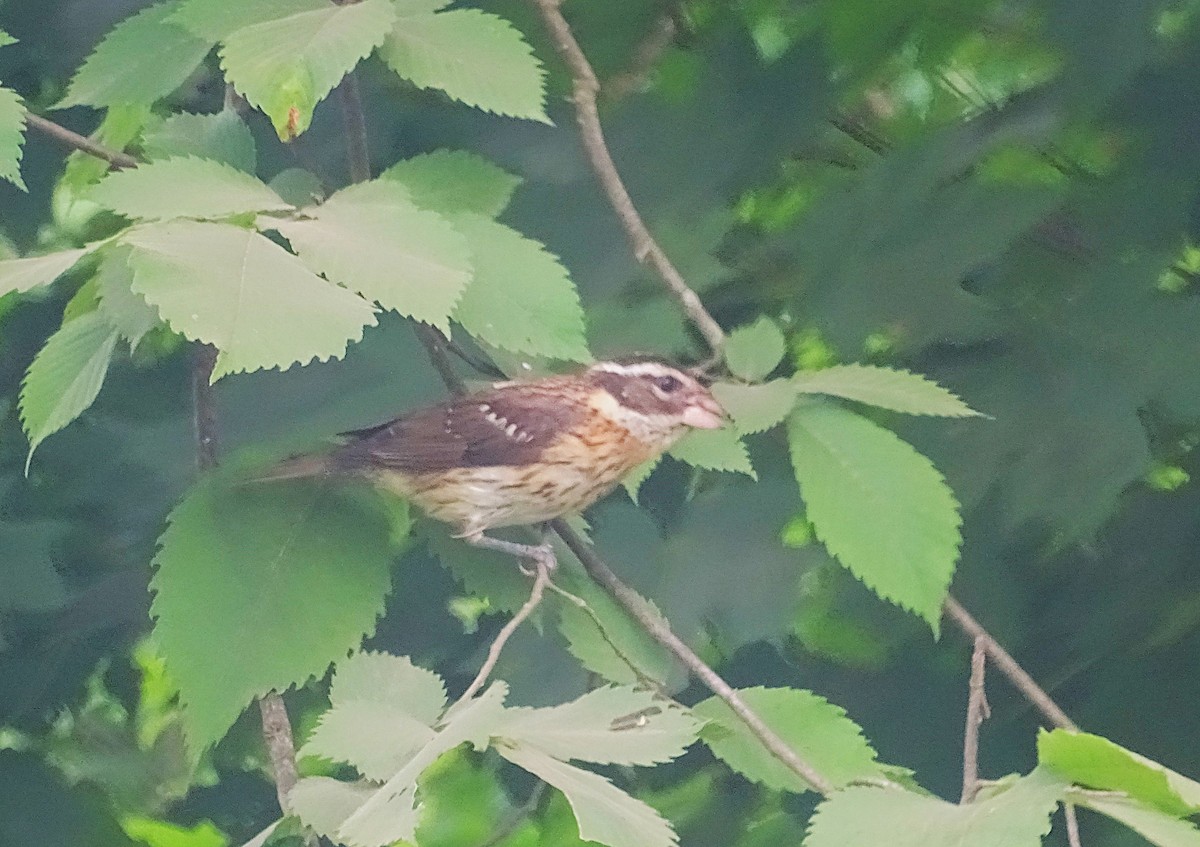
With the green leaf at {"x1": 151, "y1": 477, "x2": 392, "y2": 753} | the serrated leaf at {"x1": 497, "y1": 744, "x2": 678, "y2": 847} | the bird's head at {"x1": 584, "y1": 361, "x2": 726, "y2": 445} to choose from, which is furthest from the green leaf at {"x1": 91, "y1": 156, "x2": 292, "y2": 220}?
the bird's head at {"x1": 584, "y1": 361, "x2": 726, "y2": 445}

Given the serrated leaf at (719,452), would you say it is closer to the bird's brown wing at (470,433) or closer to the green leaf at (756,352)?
the green leaf at (756,352)

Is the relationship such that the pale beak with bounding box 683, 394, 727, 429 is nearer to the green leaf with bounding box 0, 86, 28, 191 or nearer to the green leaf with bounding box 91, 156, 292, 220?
the green leaf with bounding box 91, 156, 292, 220

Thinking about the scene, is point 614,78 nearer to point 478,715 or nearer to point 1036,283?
→ point 1036,283

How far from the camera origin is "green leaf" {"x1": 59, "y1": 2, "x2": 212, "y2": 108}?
4.02ft

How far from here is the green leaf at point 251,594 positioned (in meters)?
1.15

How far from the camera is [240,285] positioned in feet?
2.77

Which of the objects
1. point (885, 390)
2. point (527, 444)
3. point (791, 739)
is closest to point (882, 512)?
point (885, 390)

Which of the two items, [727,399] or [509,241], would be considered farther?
[727,399]

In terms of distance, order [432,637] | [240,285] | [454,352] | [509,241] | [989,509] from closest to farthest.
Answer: [240,285]
[509,241]
[454,352]
[989,509]
[432,637]

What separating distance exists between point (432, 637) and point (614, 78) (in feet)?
2.41

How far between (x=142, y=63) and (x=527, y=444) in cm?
69

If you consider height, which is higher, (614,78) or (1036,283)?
(614,78)

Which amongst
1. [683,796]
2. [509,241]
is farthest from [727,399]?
[683,796]

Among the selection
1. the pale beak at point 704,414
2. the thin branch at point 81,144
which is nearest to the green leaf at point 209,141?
the thin branch at point 81,144
